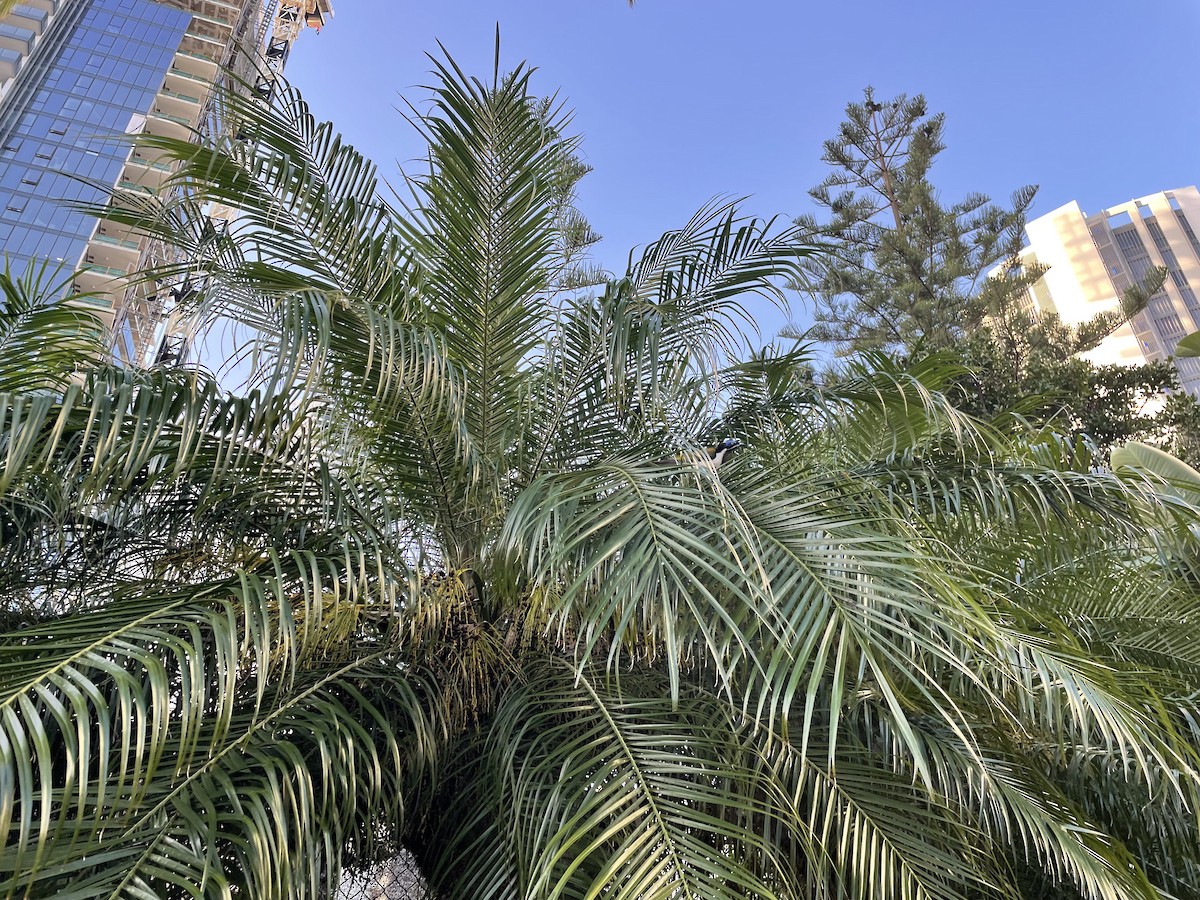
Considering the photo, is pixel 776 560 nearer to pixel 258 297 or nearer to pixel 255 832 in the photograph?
pixel 255 832

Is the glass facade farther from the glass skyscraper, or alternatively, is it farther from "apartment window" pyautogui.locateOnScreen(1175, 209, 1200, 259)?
"apartment window" pyautogui.locateOnScreen(1175, 209, 1200, 259)

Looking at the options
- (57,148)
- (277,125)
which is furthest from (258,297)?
(57,148)

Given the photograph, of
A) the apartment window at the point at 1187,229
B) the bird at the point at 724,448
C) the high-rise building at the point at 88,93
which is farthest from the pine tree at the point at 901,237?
the apartment window at the point at 1187,229

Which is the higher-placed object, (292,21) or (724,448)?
(292,21)

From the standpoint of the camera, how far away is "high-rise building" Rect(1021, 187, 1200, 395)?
1265 inches

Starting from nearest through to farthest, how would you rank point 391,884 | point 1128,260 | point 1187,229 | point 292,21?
point 391,884
point 1187,229
point 1128,260
point 292,21

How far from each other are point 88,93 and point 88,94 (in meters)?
0.04

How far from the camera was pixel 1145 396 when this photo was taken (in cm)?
888

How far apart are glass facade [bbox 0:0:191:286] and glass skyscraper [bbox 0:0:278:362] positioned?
0.11 feet

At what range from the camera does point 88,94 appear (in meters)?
25.5

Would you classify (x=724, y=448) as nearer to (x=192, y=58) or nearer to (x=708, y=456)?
(x=708, y=456)

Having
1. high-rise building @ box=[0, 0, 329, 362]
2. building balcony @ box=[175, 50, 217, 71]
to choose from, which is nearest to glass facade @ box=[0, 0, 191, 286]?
high-rise building @ box=[0, 0, 329, 362]

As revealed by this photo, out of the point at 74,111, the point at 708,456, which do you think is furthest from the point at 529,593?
the point at 74,111

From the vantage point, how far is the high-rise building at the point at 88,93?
2223 centimetres
